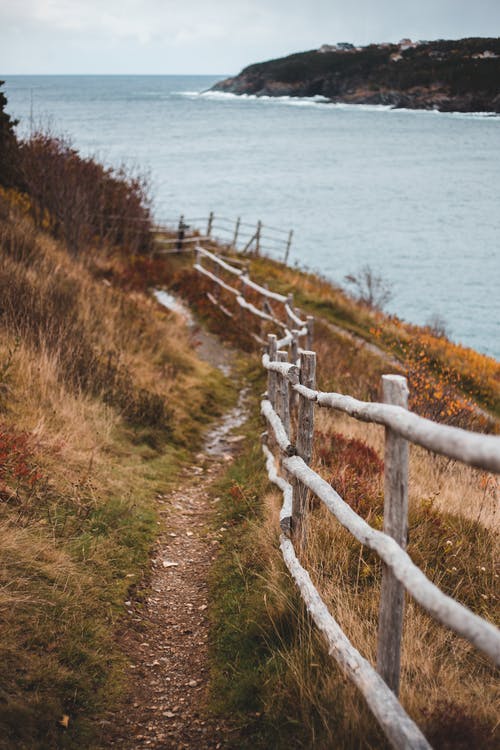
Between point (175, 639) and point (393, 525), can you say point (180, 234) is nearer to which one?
point (175, 639)

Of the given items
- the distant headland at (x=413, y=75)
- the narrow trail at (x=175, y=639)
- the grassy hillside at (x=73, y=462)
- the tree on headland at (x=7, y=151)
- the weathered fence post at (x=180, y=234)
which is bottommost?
the narrow trail at (x=175, y=639)

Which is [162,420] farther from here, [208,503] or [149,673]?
[149,673]

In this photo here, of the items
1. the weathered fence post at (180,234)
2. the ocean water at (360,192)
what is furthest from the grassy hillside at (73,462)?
the ocean water at (360,192)

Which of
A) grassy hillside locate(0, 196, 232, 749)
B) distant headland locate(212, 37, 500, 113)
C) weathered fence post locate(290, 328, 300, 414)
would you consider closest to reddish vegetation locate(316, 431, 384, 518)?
grassy hillside locate(0, 196, 232, 749)

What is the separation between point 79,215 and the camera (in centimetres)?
1358

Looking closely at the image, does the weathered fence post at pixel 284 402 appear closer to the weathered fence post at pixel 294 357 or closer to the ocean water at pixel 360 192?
the weathered fence post at pixel 294 357

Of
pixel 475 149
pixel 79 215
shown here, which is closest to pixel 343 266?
pixel 79 215

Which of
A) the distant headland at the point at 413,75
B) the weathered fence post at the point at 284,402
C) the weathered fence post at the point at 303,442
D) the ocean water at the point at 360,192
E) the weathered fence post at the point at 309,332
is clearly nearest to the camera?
the weathered fence post at the point at 303,442

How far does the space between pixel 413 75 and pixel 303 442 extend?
164m

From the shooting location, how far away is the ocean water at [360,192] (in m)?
28.2

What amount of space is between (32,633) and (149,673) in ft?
2.64

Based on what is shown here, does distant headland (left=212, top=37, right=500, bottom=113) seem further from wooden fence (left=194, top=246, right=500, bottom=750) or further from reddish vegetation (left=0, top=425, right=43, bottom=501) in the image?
wooden fence (left=194, top=246, right=500, bottom=750)

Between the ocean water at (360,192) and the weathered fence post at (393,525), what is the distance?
17459mm

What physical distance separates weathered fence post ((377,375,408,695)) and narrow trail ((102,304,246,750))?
1.17 m
